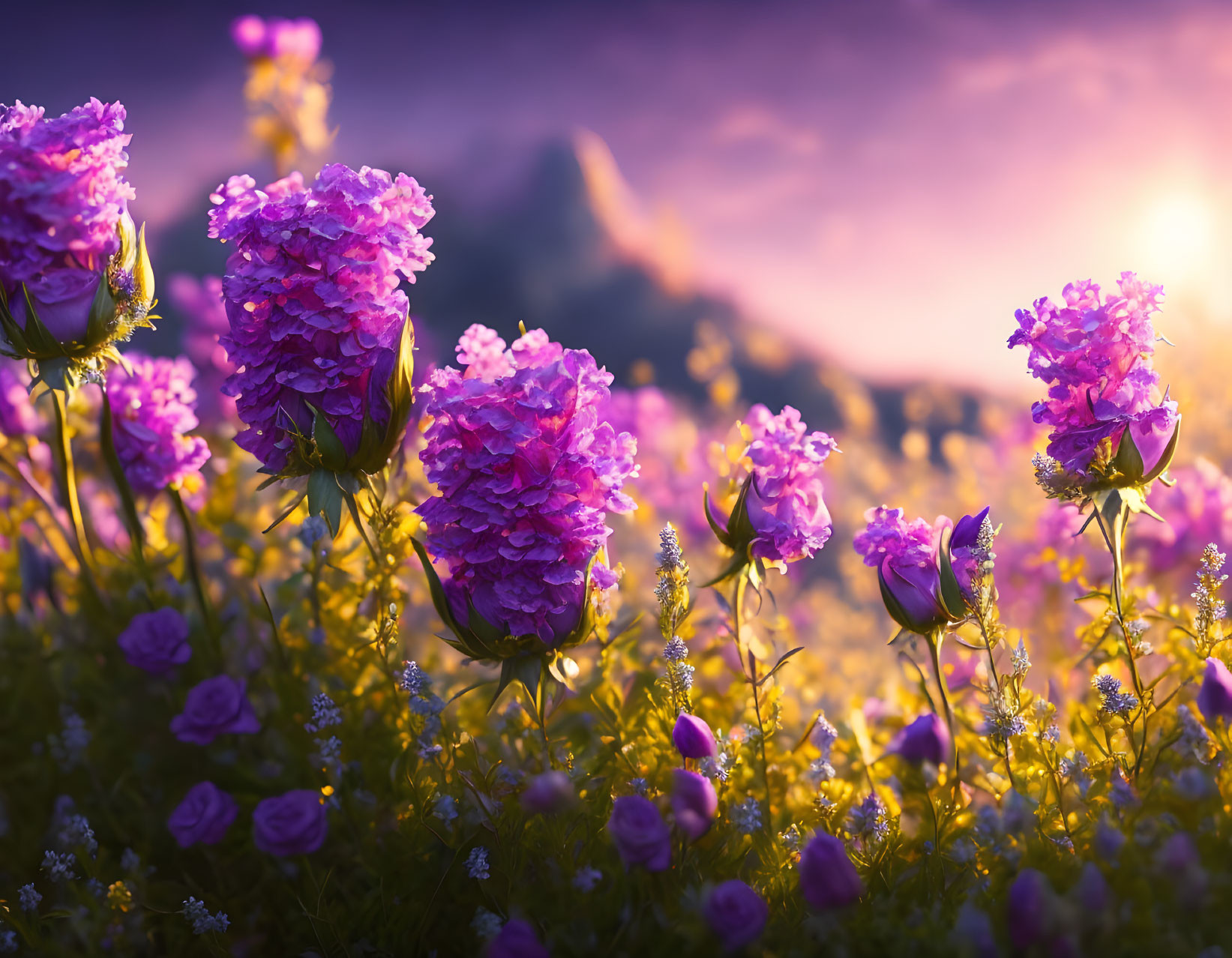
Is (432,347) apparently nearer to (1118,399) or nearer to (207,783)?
(207,783)

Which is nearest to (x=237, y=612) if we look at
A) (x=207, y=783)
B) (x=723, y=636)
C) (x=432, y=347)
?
(x=207, y=783)

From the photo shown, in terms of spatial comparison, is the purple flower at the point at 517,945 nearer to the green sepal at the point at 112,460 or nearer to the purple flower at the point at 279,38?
the green sepal at the point at 112,460

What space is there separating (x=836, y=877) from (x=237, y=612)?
178 centimetres

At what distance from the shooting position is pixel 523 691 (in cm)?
159

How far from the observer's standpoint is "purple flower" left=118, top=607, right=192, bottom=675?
198 centimetres

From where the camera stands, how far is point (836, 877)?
1235 mm

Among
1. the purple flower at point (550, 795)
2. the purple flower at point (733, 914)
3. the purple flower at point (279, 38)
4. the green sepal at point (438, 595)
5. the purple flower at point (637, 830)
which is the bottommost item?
the purple flower at point (733, 914)

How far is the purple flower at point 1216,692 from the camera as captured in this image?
138cm

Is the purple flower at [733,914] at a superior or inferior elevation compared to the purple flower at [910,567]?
inferior

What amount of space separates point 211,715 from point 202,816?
8.4 inches

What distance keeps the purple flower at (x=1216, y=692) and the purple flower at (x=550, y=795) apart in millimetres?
1052

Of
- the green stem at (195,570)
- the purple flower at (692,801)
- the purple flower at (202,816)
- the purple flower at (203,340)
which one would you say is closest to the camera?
the purple flower at (692,801)

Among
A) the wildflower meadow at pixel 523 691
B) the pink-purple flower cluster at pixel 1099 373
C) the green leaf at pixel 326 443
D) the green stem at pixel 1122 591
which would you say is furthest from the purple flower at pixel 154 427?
the green stem at pixel 1122 591

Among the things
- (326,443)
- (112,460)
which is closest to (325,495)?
(326,443)
